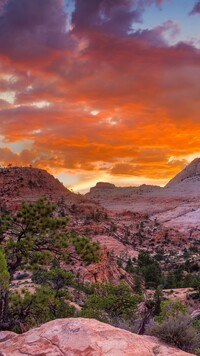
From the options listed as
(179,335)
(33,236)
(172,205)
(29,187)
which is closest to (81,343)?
(179,335)

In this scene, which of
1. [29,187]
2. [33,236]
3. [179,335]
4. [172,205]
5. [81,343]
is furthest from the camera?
[172,205]

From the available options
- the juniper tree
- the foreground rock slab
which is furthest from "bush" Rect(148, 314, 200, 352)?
the juniper tree

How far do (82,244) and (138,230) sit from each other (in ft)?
213

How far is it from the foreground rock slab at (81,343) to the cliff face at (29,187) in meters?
65.6

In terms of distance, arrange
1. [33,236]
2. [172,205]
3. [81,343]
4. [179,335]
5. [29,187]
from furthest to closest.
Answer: [172,205], [29,187], [33,236], [179,335], [81,343]

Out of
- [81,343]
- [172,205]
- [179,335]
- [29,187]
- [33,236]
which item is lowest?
[179,335]

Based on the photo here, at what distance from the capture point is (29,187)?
84.8 metres

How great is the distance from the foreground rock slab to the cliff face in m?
65.6

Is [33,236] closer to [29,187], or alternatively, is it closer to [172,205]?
[29,187]

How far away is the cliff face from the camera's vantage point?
7944cm

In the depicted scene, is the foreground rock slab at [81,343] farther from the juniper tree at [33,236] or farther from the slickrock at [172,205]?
the slickrock at [172,205]

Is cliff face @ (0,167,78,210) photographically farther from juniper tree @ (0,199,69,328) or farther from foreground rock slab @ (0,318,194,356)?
foreground rock slab @ (0,318,194,356)

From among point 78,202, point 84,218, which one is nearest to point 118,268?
point 84,218

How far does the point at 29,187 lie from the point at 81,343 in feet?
258
